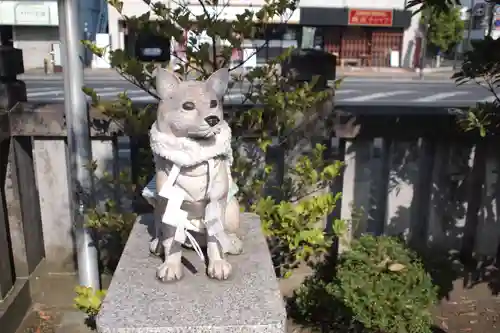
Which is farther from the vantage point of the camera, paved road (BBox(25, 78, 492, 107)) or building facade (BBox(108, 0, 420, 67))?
building facade (BBox(108, 0, 420, 67))

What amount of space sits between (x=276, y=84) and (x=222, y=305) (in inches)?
60.8

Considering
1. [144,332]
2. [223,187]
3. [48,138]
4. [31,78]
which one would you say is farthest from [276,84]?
[31,78]

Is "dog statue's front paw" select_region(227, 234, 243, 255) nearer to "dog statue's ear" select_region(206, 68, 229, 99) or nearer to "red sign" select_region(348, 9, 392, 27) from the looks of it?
"dog statue's ear" select_region(206, 68, 229, 99)

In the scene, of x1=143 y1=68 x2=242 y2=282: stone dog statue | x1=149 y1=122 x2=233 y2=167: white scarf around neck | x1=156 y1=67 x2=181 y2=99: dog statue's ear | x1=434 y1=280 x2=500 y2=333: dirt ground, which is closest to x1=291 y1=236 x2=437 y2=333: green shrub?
x1=434 y1=280 x2=500 y2=333: dirt ground

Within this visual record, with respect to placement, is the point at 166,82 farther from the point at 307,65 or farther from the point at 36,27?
the point at 36,27

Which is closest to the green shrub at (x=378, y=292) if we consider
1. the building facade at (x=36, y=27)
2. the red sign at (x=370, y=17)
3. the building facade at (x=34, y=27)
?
the building facade at (x=36, y=27)

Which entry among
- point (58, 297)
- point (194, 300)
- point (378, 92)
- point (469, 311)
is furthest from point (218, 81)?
point (378, 92)

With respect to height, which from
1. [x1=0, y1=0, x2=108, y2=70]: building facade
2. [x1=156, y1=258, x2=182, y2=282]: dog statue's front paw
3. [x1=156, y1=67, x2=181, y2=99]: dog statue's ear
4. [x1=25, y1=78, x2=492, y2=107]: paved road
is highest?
[x1=0, y1=0, x2=108, y2=70]: building facade

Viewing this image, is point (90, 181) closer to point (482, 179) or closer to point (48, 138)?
point (48, 138)

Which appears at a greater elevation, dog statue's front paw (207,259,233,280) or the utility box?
the utility box

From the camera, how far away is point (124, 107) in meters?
2.84

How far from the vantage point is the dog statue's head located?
6.16ft

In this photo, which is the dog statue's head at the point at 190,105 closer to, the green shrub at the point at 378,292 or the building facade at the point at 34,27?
the green shrub at the point at 378,292

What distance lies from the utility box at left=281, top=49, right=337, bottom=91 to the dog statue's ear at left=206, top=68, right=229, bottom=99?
117cm
